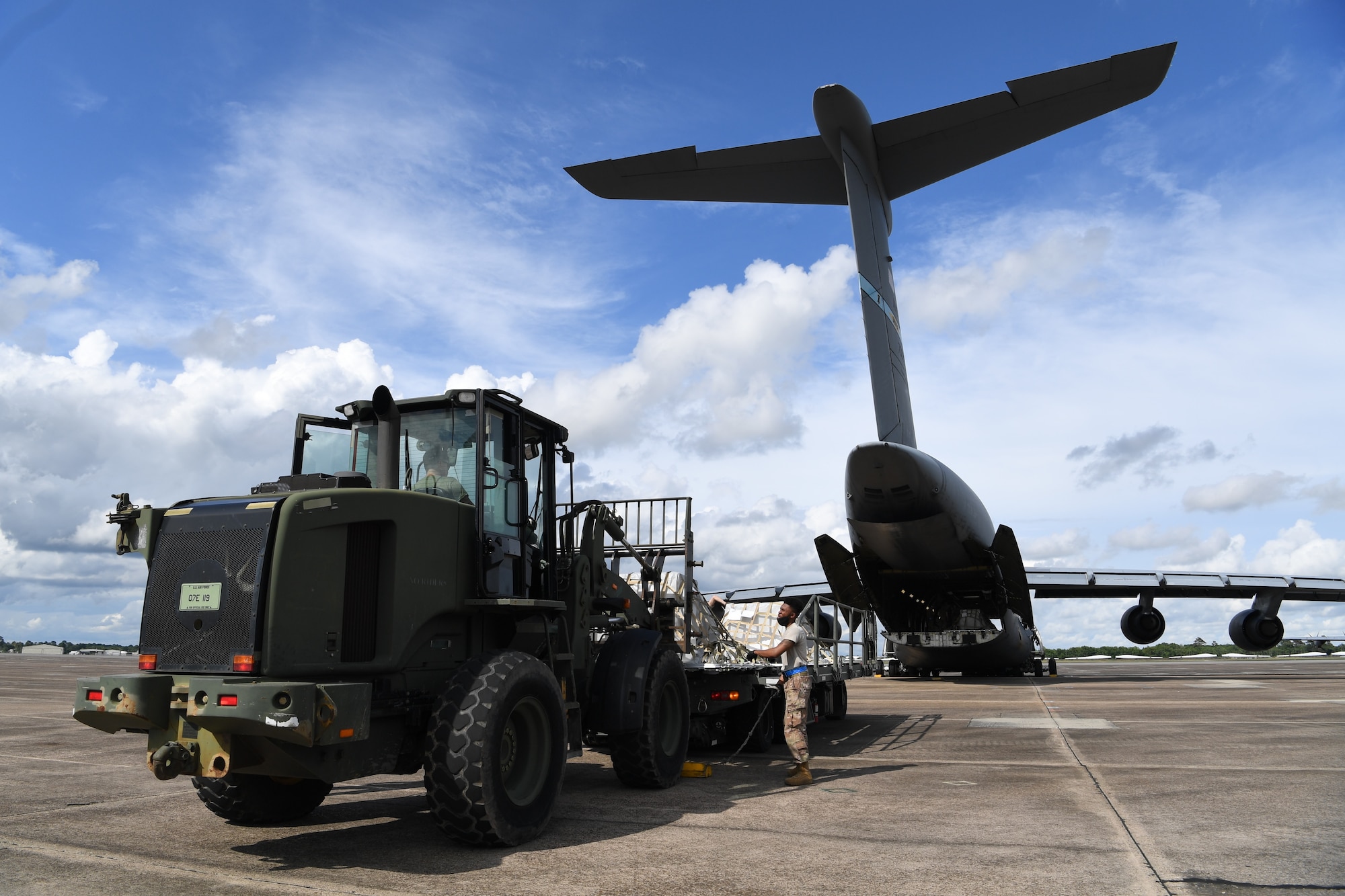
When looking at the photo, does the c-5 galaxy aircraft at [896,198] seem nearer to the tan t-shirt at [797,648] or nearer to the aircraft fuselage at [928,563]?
the aircraft fuselage at [928,563]

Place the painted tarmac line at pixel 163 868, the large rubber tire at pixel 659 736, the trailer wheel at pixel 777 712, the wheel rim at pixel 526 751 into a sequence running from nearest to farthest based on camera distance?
the painted tarmac line at pixel 163 868 < the wheel rim at pixel 526 751 < the large rubber tire at pixel 659 736 < the trailer wheel at pixel 777 712

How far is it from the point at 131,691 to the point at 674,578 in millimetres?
5406

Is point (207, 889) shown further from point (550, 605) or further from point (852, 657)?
point (852, 657)

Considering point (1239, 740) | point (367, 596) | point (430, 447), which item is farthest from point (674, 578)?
point (1239, 740)

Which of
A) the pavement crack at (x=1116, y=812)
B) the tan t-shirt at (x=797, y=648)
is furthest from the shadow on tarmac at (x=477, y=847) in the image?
the pavement crack at (x=1116, y=812)

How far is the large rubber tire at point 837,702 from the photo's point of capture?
13.6 m

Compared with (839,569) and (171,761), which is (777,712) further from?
(839,569)

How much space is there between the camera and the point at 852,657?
13609 mm

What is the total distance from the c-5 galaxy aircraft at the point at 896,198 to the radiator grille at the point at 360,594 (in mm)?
12927

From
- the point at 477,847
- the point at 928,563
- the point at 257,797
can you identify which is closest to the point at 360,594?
the point at 477,847

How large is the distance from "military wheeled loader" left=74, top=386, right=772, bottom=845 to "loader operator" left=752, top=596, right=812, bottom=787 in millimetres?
1532

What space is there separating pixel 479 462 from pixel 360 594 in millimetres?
1309

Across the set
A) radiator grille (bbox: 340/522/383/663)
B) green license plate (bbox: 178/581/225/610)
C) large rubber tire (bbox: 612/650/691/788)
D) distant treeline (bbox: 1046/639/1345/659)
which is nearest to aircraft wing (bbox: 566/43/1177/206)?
large rubber tire (bbox: 612/650/691/788)

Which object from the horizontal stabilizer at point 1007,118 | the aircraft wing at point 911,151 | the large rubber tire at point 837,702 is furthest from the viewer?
the aircraft wing at point 911,151
